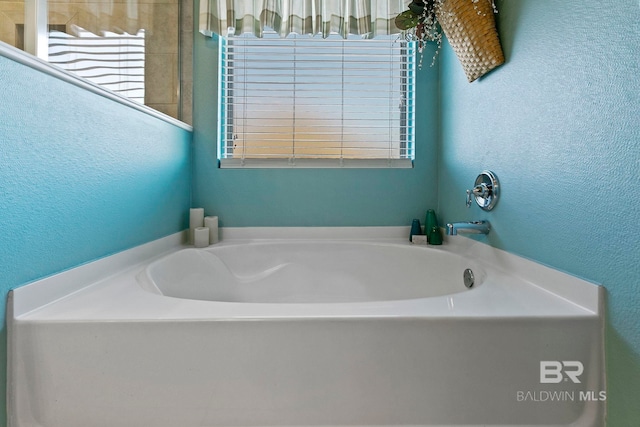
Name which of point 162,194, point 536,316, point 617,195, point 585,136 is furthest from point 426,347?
point 162,194

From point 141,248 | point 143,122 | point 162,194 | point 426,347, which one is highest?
point 143,122

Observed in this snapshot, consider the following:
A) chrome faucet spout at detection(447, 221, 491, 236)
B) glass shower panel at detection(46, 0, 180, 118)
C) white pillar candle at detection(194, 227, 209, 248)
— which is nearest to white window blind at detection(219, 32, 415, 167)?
glass shower panel at detection(46, 0, 180, 118)

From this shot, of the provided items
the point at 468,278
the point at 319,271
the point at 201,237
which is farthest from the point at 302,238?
the point at 468,278

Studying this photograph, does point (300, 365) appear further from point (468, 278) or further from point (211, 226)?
point (211, 226)

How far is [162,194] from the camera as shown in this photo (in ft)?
4.74

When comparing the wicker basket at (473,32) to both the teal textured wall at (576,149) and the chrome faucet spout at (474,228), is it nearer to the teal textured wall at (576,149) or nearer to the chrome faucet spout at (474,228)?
the teal textured wall at (576,149)

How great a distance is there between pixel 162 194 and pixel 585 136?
1.51 m

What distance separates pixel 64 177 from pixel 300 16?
1400mm

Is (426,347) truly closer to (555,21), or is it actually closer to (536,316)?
(536,316)

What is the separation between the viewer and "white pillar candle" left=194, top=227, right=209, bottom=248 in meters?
1.61

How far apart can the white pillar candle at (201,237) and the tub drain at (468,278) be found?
3.97ft
